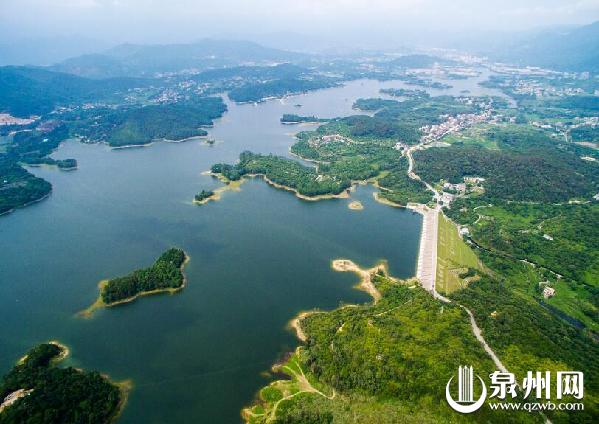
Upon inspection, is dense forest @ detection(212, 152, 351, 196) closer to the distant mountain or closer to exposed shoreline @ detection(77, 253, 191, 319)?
exposed shoreline @ detection(77, 253, 191, 319)

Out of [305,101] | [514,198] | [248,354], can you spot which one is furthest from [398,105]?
[248,354]

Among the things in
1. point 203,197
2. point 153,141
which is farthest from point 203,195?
point 153,141

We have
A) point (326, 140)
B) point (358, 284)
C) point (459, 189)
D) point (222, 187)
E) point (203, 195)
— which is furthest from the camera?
point (326, 140)

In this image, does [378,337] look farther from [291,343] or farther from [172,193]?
[172,193]

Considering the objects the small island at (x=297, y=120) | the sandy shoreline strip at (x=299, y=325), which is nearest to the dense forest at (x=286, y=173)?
the sandy shoreline strip at (x=299, y=325)

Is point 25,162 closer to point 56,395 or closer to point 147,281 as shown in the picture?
point 147,281

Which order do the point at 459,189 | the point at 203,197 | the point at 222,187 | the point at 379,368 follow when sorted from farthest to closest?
1. the point at 222,187
2. the point at 459,189
3. the point at 203,197
4. the point at 379,368

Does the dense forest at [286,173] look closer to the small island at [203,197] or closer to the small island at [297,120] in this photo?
the small island at [203,197]
